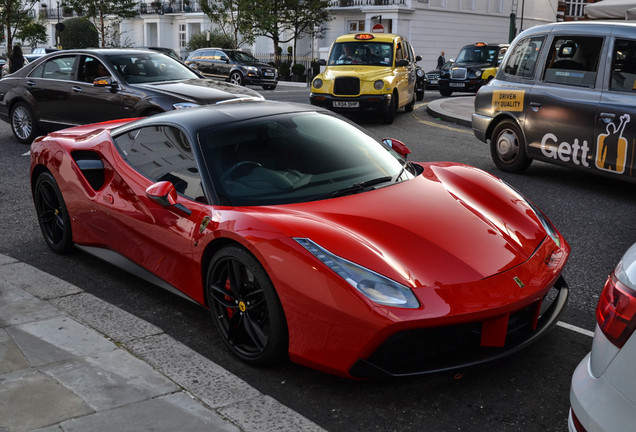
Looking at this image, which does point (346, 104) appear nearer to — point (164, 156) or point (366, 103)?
point (366, 103)

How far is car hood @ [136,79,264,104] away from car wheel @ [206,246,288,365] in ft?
21.0

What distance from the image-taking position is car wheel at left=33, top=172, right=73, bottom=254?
5.54 m

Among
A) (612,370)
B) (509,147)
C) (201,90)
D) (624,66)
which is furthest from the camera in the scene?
(201,90)

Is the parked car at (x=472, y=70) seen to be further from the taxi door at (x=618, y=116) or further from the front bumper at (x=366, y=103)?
the taxi door at (x=618, y=116)

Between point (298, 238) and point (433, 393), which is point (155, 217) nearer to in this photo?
point (298, 238)

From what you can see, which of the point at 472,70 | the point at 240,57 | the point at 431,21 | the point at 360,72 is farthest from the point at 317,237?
the point at 431,21

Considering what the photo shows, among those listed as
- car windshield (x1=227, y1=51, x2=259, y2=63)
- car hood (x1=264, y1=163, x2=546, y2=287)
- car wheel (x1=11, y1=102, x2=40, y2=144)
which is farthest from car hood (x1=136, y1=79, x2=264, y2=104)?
car windshield (x1=227, y1=51, x2=259, y2=63)

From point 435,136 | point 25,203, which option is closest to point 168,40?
point 435,136

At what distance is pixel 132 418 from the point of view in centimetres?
309

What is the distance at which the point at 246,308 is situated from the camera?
12.4 feet

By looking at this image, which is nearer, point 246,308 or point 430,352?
point 430,352

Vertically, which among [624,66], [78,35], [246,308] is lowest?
[246,308]

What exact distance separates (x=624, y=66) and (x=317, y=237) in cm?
539

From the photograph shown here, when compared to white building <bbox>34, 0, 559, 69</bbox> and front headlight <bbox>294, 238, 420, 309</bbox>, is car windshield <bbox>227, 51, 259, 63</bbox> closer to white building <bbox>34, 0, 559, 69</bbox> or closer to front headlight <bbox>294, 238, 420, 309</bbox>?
white building <bbox>34, 0, 559, 69</bbox>
